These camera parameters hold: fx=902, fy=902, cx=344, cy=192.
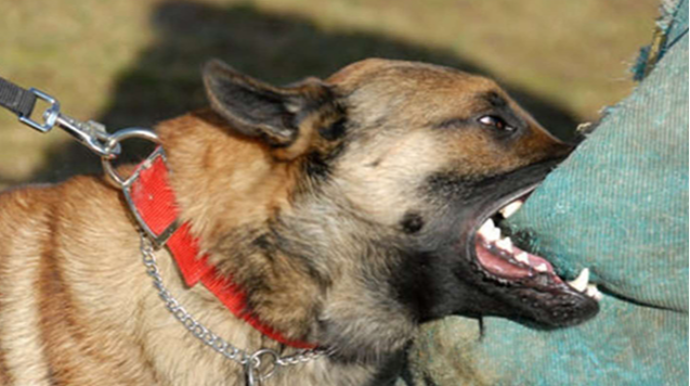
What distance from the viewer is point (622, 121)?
245cm

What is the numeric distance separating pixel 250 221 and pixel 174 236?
228 millimetres

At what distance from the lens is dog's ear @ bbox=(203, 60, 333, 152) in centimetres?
254

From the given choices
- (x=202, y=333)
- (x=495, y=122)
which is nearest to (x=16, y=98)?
(x=202, y=333)

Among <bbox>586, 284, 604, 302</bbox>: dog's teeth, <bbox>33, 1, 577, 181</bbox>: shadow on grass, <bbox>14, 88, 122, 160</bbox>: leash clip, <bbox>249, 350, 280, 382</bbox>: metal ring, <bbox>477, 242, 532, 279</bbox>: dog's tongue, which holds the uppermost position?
<bbox>586, 284, 604, 302</bbox>: dog's teeth

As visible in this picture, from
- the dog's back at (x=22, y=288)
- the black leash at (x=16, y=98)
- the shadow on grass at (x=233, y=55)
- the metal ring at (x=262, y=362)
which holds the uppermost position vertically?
the black leash at (x=16, y=98)

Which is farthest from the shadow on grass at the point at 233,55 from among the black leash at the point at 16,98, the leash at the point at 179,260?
the leash at the point at 179,260

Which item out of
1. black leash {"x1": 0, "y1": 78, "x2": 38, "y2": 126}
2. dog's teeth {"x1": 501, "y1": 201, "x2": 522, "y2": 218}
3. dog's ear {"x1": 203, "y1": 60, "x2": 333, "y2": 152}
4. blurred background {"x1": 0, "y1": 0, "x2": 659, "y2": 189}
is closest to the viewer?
dog's ear {"x1": 203, "y1": 60, "x2": 333, "y2": 152}

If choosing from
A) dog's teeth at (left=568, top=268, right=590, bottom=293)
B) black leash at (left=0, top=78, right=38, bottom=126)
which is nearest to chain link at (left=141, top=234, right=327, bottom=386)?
black leash at (left=0, top=78, right=38, bottom=126)

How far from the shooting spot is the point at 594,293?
2588 millimetres

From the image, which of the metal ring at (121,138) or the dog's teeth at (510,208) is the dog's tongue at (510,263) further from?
the metal ring at (121,138)

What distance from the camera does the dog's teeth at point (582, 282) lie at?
256 cm

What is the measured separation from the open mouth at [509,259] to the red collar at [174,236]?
69 cm

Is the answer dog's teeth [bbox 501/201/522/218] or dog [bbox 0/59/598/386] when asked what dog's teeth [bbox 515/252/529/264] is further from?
dog's teeth [bbox 501/201/522/218]

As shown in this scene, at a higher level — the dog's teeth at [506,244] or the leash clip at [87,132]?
the dog's teeth at [506,244]
